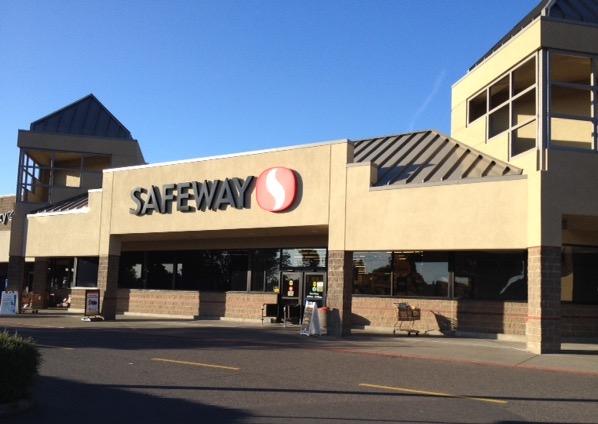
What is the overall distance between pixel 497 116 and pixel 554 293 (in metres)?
8.77

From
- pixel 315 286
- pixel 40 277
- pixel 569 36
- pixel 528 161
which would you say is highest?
pixel 569 36

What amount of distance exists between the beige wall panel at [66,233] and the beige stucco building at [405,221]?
0.31 ft

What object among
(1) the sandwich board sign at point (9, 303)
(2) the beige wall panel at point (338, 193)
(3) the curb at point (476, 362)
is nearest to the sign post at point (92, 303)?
(1) the sandwich board sign at point (9, 303)

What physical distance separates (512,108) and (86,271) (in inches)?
938

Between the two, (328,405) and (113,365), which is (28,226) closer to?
(113,365)

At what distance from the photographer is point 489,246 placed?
60.6ft

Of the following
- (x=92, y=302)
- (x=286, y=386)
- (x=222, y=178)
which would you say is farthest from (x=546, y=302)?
(x=92, y=302)

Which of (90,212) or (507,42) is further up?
(507,42)

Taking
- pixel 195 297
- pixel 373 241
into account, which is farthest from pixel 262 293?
pixel 373 241

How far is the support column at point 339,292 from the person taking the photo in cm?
2086

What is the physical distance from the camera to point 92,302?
2688 cm

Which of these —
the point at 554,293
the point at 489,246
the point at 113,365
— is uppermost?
the point at 489,246

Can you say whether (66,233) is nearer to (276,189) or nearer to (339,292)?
(276,189)

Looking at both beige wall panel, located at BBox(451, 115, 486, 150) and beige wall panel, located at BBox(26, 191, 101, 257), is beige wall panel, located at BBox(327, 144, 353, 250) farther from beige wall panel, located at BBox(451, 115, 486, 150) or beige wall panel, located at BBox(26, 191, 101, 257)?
beige wall panel, located at BBox(26, 191, 101, 257)
